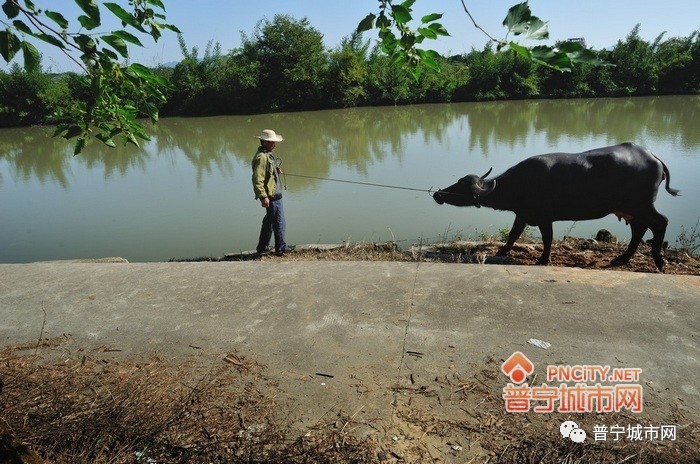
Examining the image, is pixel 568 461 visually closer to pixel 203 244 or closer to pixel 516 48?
pixel 516 48

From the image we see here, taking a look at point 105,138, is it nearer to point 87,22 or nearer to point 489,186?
point 87,22

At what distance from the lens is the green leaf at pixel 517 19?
1.04 metres

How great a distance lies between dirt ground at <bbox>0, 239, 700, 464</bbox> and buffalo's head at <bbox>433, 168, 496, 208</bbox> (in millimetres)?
2799

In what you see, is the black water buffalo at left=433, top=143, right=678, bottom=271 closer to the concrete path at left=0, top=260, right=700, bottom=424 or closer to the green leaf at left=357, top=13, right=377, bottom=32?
the concrete path at left=0, top=260, right=700, bottom=424

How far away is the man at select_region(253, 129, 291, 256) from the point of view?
5.02 m

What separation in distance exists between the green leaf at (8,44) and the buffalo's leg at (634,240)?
4897 mm

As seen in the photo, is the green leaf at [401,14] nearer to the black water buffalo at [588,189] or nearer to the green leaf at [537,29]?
the green leaf at [537,29]

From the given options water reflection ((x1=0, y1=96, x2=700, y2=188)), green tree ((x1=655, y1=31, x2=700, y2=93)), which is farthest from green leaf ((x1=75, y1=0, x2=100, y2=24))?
green tree ((x1=655, y1=31, x2=700, y2=93))

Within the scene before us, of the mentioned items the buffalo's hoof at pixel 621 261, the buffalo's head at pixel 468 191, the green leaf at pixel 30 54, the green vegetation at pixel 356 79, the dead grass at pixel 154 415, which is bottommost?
the buffalo's hoof at pixel 621 261

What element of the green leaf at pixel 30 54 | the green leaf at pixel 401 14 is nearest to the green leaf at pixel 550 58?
the green leaf at pixel 401 14

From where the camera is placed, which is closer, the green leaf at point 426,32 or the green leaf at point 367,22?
the green leaf at point 426,32

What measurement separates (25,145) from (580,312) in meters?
20.9

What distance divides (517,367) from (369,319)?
916 millimetres

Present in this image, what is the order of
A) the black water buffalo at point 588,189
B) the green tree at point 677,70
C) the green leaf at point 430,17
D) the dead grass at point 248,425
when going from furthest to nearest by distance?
the green tree at point 677,70, the black water buffalo at point 588,189, the dead grass at point 248,425, the green leaf at point 430,17
